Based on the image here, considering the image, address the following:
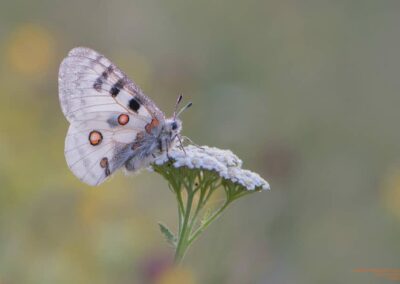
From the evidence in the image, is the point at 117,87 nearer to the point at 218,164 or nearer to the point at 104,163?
the point at 104,163

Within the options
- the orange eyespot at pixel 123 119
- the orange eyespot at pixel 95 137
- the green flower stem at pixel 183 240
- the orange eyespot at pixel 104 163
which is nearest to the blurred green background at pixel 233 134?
the orange eyespot at pixel 104 163

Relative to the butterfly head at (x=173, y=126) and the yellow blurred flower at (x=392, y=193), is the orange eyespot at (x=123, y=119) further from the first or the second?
the yellow blurred flower at (x=392, y=193)

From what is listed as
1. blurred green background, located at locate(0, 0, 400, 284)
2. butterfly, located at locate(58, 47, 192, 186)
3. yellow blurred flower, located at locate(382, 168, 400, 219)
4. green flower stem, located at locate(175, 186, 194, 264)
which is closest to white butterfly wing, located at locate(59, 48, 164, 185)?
butterfly, located at locate(58, 47, 192, 186)

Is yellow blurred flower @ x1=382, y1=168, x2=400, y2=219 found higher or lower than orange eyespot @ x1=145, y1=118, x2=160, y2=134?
higher

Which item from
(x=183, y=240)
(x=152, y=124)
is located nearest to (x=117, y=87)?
(x=152, y=124)

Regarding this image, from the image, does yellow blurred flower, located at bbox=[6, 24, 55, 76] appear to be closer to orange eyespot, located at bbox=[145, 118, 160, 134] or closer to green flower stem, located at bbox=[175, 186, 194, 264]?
orange eyespot, located at bbox=[145, 118, 160, 134]

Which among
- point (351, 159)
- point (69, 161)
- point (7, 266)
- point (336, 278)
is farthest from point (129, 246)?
point (351, 159)
